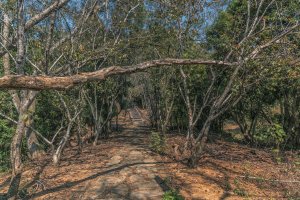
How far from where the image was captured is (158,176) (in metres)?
9.69

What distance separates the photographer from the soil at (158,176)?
8.36 metres

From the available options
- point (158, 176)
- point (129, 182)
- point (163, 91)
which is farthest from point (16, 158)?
point (163, 91)

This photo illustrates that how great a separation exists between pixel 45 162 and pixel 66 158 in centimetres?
91

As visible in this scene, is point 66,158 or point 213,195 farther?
point 66,158

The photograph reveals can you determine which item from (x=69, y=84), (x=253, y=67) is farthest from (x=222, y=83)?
(x=69, y=84)

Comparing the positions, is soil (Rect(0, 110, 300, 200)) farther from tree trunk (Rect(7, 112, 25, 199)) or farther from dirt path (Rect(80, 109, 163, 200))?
tree trunk (Rect(7, 112, 25, 199))

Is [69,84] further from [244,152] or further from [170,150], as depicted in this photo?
[244,152]

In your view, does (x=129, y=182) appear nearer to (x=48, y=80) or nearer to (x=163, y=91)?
(x=48, y=80)

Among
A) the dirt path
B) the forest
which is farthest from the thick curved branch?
the dirt path

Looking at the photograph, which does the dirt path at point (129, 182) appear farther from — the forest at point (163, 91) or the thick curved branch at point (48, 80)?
the thick curved branch at point (48, 80)

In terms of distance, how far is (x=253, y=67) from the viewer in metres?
9.67

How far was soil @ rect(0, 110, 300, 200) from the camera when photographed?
27.4 feet

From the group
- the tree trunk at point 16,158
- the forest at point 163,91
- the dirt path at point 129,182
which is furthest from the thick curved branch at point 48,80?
the dirt path at point 129,182

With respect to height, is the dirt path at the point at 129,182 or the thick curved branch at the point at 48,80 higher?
the thick curved branch at the point at 48,80
